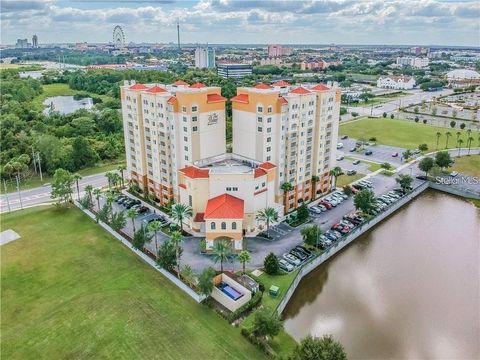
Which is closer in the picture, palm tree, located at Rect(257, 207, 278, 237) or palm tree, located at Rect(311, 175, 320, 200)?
palm tree, located at Rect(257, 207, 278, 237)

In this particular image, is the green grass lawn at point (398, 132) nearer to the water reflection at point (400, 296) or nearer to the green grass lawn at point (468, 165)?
the green grass lawn at point (468, 165)

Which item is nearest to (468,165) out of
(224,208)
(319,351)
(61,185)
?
(224,208)

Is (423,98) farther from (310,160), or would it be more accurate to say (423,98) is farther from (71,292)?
(71,292)

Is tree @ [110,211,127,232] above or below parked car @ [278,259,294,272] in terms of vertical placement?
above

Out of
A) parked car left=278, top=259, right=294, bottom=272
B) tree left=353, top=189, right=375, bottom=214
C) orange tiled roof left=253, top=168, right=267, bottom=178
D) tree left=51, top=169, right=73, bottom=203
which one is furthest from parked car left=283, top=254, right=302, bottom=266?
tree left=51, top=169, right=73, bottom=203

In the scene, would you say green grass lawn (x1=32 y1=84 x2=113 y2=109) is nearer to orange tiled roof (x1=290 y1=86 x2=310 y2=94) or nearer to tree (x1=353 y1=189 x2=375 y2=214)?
orange tiled roof (x1=290 y1=86 x2=310 y2=94)

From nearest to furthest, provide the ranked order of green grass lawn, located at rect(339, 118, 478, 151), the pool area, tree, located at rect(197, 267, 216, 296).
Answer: tree, located at rect(197, 267, 216, 296) → the pool area → green grass lawn, located at rect(339, 118, 478, 151)

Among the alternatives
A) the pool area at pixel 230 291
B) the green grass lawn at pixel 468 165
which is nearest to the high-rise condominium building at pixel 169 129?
the pool area at pixel 230 291
